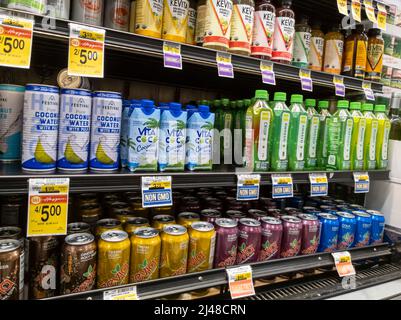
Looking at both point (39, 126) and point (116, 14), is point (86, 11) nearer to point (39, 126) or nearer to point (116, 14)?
point (116, 14)

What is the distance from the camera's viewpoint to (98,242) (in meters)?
1.00

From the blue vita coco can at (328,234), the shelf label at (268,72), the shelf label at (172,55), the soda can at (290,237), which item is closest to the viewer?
the shelf label at (172,55)

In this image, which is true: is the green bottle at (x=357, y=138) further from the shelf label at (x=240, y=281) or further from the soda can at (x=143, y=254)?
the soda can at (x=143, y=254)

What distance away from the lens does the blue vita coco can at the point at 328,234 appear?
1475 millimetres

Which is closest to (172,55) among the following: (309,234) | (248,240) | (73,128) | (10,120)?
(73,128)

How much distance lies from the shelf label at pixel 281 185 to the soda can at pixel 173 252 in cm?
42

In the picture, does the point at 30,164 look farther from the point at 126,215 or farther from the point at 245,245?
the point at 245,245

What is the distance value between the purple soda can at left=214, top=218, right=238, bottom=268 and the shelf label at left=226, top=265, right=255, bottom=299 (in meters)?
0.04

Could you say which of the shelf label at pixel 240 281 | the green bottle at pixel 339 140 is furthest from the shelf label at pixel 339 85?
the shelf label at pixel 240 281

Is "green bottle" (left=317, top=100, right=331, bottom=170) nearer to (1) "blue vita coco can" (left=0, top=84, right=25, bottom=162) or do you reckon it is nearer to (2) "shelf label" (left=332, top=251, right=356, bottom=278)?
(2) "shelf label" (left=332, top=251, right=356, bottom=278)

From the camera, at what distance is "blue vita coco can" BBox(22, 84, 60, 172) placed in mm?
889

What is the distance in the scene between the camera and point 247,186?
122 centimetres

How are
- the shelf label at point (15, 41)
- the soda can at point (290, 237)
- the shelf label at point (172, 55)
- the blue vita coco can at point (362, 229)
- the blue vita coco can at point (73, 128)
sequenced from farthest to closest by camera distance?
1. the blue vita coco can at point (362, 229)
2. the soda can at point (290, 237)
3. the shelf label at point (172, 55)
4. the blue vita coco can at point (73, 128)
5. the shelf label at point (15, 41)

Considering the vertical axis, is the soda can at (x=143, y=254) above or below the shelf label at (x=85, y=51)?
below
